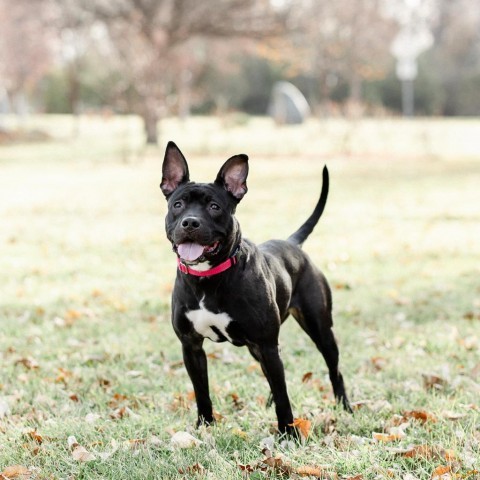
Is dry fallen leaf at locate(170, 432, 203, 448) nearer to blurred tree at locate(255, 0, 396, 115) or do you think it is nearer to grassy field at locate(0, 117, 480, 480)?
grassy field at locate(0, 117, 480, 480)

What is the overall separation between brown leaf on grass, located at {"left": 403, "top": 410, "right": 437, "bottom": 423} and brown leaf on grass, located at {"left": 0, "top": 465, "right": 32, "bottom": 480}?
1982 millimetres

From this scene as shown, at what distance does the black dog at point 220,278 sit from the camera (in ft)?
11.2

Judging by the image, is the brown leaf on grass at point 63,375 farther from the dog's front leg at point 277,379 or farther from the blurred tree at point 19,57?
the blurred tree at point 19,57

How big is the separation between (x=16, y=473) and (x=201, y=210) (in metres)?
1.46

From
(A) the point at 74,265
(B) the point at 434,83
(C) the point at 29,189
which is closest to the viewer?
(A) the point at 74,265

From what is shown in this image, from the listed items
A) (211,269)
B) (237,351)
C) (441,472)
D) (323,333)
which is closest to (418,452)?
(441,472)

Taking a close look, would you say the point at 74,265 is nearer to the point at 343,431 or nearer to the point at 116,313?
the point at 116,313

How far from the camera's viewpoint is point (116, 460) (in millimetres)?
3508

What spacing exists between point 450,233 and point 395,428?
24.5 feet

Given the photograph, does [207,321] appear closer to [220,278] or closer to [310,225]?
[220,278]

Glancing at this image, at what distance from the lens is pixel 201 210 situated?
3.44 m

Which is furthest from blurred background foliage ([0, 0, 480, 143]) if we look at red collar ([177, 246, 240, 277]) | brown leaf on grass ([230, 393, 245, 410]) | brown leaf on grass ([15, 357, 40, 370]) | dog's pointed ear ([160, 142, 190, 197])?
red collar ([177, 246, 240, 277])

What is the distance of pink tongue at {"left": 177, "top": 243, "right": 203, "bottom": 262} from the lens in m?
3.33

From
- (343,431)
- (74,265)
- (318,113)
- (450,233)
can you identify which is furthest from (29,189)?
(318,113)
